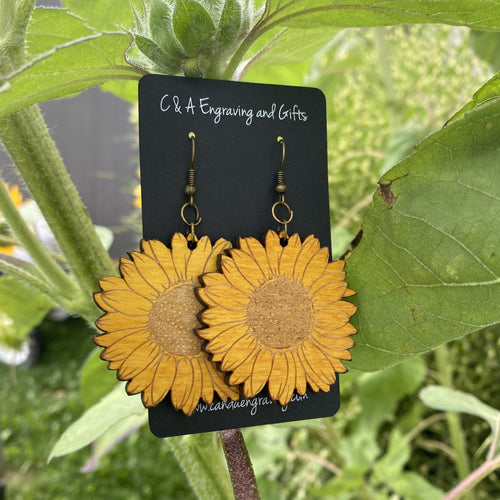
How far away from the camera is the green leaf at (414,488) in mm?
736

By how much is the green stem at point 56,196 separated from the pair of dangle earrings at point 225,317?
5cm

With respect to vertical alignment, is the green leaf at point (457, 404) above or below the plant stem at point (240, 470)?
above

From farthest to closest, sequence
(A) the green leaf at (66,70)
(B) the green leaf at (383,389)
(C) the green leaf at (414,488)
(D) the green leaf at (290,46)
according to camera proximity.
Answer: (B) the green leaf at (383,389) → (C) the green leaf at (414,488) → (D) the green leaf at (290,46) → (A) the green leaf at (66,70)

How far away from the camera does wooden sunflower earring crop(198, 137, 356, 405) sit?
0.85 feet

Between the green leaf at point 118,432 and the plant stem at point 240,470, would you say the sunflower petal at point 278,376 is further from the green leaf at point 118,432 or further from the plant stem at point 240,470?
the green leaf at point 118,432

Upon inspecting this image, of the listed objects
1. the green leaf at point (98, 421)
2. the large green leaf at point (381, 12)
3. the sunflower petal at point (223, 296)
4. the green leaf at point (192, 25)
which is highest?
the large green leaf at point (381, 12)

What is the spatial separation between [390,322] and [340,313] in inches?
1.0

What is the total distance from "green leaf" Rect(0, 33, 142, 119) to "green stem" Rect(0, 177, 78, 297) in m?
0.08

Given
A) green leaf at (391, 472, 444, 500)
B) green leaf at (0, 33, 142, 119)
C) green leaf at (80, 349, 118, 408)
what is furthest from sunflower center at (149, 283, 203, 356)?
green leaf at (391, 472, 444, 500)

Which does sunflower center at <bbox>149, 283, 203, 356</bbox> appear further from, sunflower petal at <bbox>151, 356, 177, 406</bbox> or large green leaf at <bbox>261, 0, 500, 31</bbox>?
large green leaf at <bbox>261, 0, 500, 31</bbox>

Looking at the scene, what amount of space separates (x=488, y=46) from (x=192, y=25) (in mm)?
691

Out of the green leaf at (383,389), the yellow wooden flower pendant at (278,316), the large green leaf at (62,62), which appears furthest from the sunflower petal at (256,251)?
the green leaf at (383,389)

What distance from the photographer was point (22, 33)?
249mm

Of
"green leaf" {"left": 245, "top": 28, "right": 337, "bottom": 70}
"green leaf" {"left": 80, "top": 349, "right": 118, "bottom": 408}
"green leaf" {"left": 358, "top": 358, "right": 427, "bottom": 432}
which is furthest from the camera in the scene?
"green leaf" {"left": 358, "top": 358, "right": 427, "bottom": 432}
